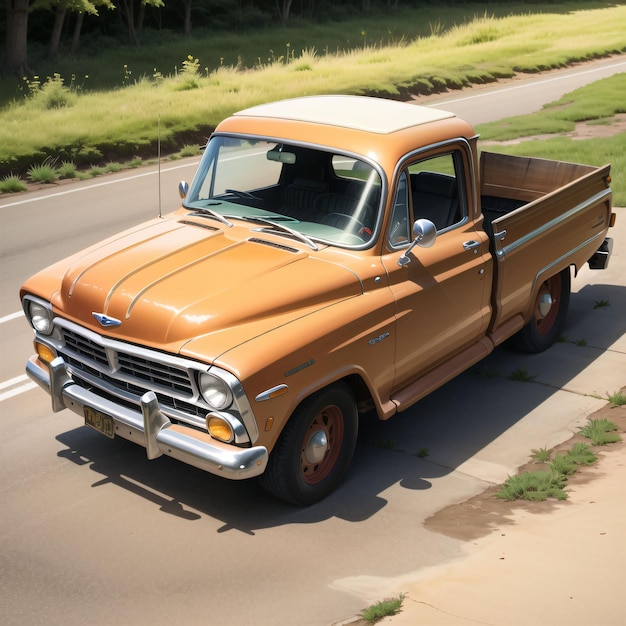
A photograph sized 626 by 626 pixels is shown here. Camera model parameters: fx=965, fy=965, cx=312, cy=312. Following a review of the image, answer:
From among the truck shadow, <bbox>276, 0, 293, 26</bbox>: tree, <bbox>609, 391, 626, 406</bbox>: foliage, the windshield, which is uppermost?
<bbox>276, 0, 293, 26</bbox>: tree

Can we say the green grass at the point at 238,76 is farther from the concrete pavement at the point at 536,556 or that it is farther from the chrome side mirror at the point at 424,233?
the chrome side mirror at the point at 424,233

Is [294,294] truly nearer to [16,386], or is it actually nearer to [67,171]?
[16,386]

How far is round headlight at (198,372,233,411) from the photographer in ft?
17.5

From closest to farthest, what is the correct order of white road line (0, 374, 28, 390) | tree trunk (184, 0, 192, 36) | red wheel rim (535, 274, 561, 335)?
white road line (0, 374, 28, 390), red wheel rim (535, 274, 561, 335), tree trunk (184, 0, 192, 36)

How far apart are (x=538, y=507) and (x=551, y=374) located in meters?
2.47

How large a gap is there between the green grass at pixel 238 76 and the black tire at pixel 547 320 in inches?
266

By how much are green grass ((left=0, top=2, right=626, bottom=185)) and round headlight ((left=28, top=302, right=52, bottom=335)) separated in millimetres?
10766

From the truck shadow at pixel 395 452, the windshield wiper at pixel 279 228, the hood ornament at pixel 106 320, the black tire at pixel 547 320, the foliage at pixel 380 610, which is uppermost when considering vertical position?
the windshield wiper at pixel 279 228

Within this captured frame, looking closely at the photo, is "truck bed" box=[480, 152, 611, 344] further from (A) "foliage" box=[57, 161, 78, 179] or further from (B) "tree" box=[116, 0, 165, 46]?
(B) "tree" box=[116, 0, 165, 46]

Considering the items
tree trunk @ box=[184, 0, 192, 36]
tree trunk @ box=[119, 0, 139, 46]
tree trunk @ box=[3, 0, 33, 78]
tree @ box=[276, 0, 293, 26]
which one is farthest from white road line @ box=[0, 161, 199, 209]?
tree @ box=[276, 0, 293, 26]

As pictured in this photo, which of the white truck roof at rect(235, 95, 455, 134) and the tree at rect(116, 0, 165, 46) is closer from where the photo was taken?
the white truck roof at rect(235, 95, 455, 134)

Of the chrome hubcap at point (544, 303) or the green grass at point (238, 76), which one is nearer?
the chrome hubcap at point (544, 303)

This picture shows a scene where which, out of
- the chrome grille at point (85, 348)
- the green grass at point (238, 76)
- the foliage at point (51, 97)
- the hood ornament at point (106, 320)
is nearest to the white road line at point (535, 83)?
the green grass at point (238, 76)

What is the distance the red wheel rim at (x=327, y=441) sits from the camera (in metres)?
5.94
